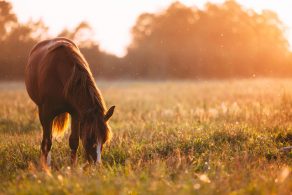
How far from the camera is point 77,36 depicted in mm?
50156

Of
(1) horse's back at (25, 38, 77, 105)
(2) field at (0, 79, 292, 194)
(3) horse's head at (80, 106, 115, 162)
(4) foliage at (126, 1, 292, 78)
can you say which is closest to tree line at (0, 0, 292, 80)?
(4) foliage at (126, 1, 292, 78)

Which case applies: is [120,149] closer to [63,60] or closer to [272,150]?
[63,60]

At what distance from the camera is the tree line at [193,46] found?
124 feet

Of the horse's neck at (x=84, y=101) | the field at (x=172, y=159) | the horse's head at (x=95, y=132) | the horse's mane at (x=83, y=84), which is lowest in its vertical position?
the field at (x=172, y=159)

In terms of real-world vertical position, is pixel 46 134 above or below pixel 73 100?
below

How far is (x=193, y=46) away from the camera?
52.1 m

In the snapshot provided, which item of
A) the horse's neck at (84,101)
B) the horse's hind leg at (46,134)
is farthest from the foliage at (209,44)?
the horse's neck at (84,101)

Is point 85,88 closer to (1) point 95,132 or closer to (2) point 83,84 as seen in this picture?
(2) point 83,84

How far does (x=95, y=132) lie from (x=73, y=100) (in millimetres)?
767

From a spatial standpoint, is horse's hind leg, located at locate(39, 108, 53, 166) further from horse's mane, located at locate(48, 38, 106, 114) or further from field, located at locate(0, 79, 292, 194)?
horse's mane, located at locate(48, 38, 106, 114)

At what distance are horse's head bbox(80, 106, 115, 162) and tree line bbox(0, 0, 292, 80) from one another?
2836cm

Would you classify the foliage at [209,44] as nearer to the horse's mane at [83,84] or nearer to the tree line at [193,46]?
the tree line at [193,46]

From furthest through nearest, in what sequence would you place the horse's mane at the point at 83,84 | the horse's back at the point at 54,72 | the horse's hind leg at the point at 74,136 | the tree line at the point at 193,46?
the tree line at the point at 193,46 < the horse's back at the point at 54,72 < the horse's hind leg at the point at 74,136 < the horse's mane at the point at 83,84

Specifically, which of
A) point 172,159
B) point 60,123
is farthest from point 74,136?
point 172,159
